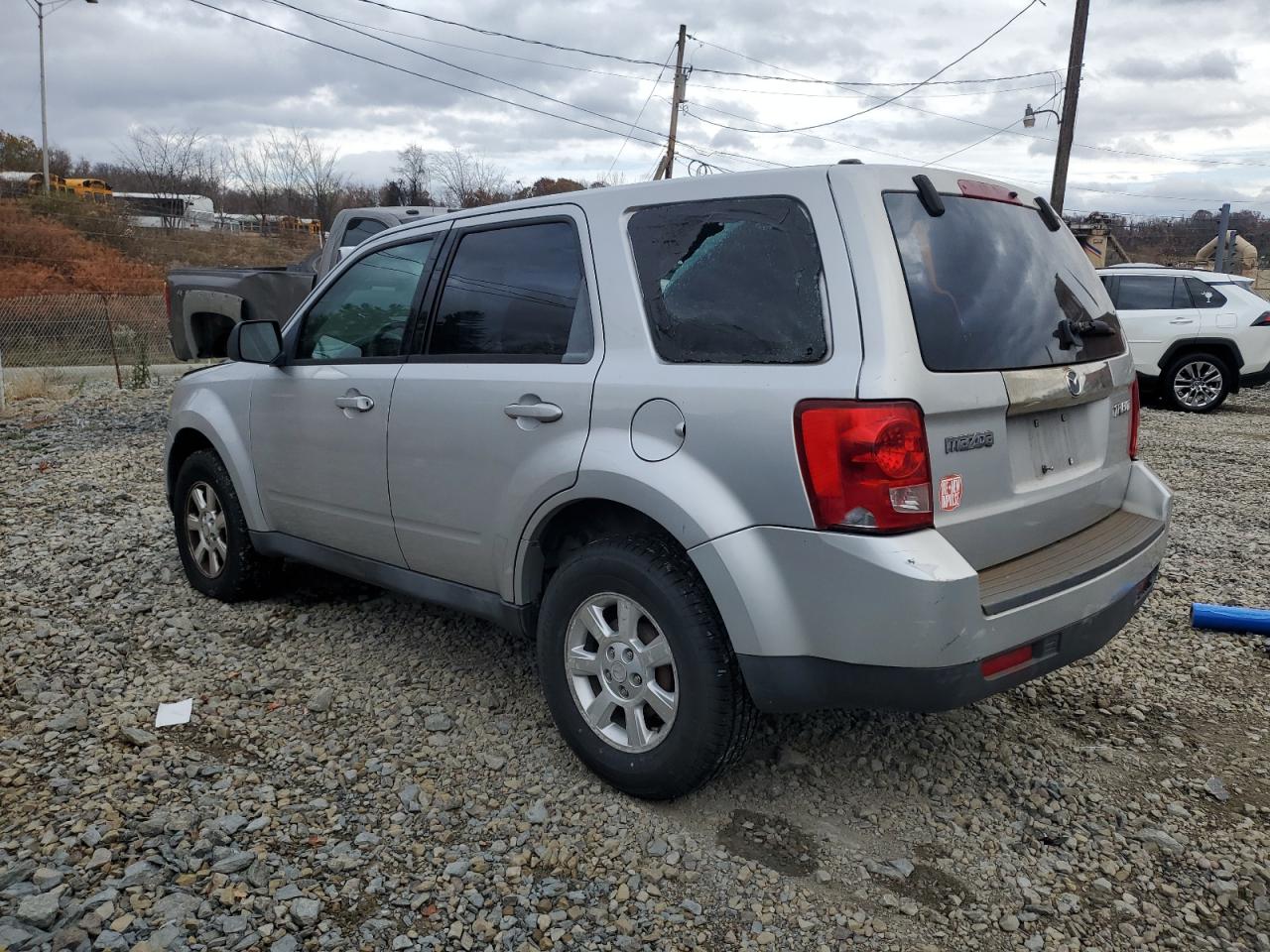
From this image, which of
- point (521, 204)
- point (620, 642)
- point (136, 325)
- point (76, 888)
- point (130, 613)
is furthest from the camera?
point (136, 325)

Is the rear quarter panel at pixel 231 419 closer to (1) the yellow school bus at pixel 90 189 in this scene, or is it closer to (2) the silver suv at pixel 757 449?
(2) the silver suv at pixel 757 449

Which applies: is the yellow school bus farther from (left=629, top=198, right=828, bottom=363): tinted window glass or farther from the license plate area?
the license plate area

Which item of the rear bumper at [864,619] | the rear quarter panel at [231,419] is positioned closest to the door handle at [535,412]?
the rear bumper at [864,619]

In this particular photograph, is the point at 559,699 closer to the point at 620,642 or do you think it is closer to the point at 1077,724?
the point at 620,642

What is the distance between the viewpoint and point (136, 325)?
21641 mm

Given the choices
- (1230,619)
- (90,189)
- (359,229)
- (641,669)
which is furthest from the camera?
(90,189)

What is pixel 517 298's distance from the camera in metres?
3.36

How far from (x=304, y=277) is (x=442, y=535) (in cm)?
691

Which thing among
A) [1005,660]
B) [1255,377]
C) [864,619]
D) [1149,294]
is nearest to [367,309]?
[864,619]

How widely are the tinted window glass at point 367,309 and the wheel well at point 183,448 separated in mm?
1020

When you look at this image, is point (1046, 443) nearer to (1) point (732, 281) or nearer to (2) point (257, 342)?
(1) point (732, 281)

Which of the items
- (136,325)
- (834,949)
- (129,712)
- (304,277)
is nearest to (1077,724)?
(834,949)

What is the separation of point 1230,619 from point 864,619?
294cm

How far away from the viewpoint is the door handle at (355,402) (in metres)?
3.75
